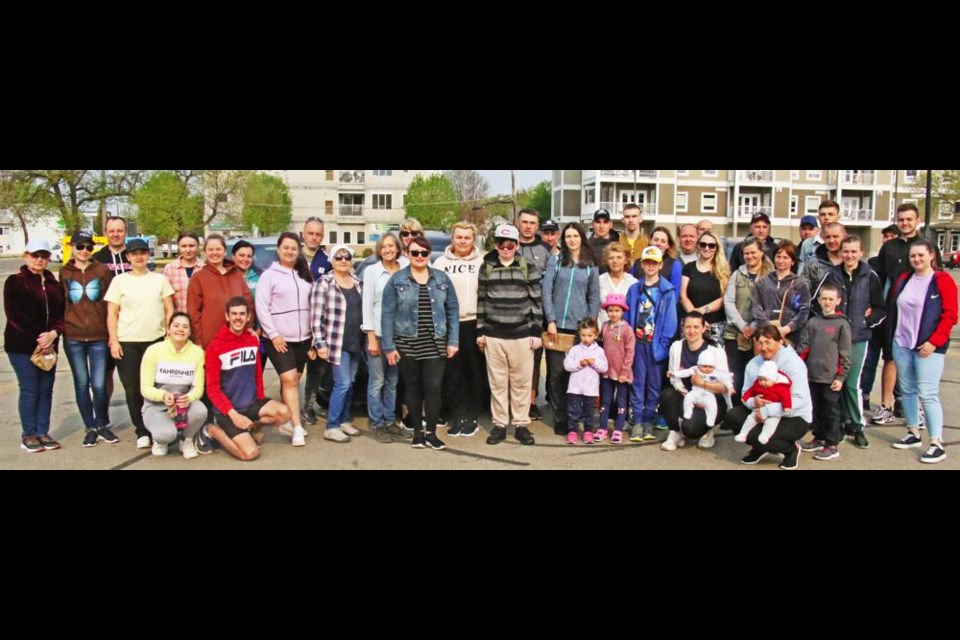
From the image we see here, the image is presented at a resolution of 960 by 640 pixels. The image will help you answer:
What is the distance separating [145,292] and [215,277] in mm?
573

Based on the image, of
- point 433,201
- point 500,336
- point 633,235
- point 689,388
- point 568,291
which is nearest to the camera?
point 689,388

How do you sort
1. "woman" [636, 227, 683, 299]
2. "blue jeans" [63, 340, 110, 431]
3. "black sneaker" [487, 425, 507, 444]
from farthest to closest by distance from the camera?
"woman" [636, 227, 683, 299] < "black sneaker" [487, 425, 507, 444] < "blue jeans" [63, 340, 110, 431]

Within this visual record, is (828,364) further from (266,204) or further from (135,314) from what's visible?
(266,204)

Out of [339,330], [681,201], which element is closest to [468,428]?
[339,330]

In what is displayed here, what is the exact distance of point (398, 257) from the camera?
6.14 m

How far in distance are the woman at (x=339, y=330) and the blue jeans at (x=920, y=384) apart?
4.68 m

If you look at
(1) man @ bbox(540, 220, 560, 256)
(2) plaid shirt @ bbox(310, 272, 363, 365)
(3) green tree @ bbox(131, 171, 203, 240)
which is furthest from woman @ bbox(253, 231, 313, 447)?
(3) green tree @ bbox(131, 171, 203, 240)

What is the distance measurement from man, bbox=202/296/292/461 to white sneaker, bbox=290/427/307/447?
0.19 m

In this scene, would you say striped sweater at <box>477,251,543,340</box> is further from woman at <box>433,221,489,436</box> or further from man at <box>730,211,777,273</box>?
man at <box>730,211,777,273</box>

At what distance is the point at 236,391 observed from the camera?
5523mm

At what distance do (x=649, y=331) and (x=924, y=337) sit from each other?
7.13 feet

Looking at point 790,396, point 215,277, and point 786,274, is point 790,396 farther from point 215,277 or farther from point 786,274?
point 215,277

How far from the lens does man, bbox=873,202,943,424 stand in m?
6.02

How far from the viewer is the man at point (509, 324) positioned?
577cm
